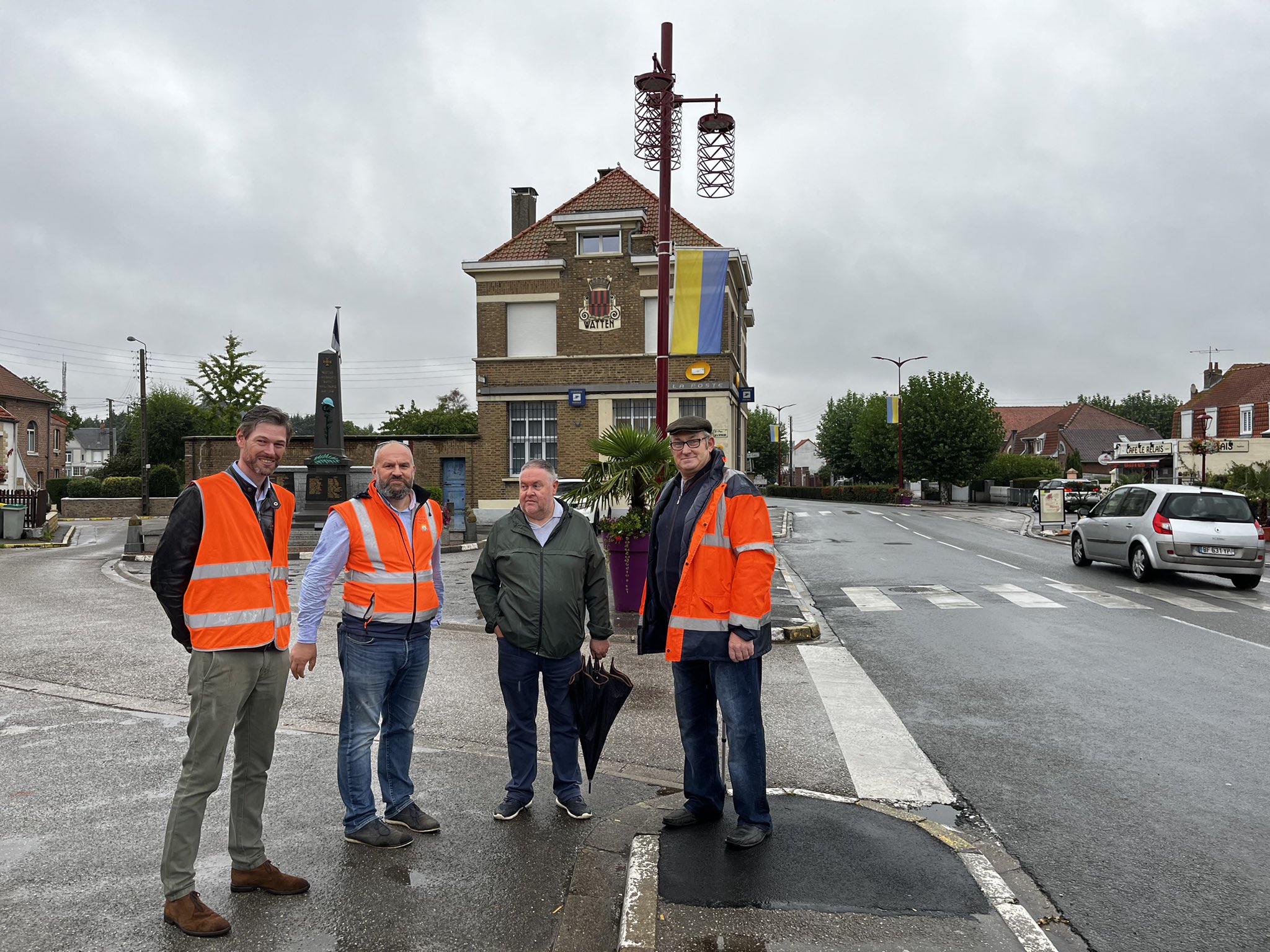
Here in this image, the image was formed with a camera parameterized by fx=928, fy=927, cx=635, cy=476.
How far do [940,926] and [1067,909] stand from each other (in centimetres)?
64

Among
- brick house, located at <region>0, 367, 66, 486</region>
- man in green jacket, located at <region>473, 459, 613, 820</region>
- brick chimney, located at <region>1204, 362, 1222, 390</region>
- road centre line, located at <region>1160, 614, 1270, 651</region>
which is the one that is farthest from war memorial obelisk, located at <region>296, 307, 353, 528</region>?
brick chimney, located at <region>1204, 362, 1222, 390</region>

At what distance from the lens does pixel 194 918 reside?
3254 mm

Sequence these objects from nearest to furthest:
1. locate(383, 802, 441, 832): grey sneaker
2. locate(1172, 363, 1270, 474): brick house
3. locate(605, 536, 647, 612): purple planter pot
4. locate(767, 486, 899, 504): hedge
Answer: locate(383, 802, 441, 832): grey sneaker → locate(605, 536, 647, 612): purple planter pot → locate(1172, 363, 1270, 474): brick house → locate(767, 486, 899, 504): hedge

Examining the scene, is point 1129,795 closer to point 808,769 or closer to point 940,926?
point 808,769

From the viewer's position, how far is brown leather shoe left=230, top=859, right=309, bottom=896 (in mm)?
3562

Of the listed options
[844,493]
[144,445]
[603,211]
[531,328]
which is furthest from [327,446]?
[844,493]

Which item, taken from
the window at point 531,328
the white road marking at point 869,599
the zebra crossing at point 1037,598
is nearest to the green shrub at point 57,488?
the window at point 531,328

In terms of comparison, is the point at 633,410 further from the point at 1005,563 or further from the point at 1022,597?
the point at 1022,597

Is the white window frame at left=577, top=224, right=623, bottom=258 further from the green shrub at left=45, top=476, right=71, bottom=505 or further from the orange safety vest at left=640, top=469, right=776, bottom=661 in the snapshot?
the green shrub at left=45, top=476, right=71, bottom=505

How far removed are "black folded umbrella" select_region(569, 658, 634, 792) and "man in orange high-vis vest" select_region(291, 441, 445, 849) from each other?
2.56ft

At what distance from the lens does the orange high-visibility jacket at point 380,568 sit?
161 inches

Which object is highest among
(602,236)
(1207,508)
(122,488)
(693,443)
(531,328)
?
(602,236)

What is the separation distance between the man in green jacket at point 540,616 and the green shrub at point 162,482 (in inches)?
1744

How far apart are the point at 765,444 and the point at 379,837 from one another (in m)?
91.6
